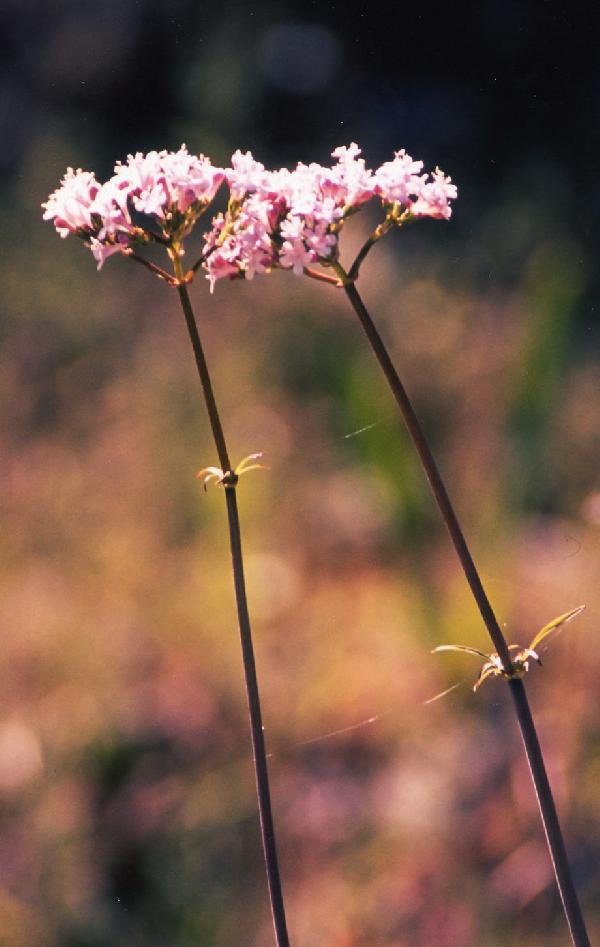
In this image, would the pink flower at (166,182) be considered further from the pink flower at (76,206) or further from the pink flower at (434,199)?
the pink flower at (434,199)

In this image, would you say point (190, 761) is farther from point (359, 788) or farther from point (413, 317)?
point (413, 317)

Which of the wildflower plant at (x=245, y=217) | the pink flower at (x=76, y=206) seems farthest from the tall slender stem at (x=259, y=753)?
the pink flower at (x=76, y=206)

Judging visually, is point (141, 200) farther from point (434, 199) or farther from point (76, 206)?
point (434, 199)

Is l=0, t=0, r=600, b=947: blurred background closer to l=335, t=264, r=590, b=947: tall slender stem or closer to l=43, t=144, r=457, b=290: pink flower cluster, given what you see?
l=335, t=264, r=590, b=947: tall slender stem

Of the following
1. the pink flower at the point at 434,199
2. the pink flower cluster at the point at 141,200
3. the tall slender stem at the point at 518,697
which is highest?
the pink flower cluster at the point at 141,200

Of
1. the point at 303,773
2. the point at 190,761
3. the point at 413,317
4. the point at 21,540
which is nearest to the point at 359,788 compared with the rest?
the point at 303,773

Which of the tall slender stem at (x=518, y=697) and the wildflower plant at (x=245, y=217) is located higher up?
the wildflower plant at (x=245, y=217)
